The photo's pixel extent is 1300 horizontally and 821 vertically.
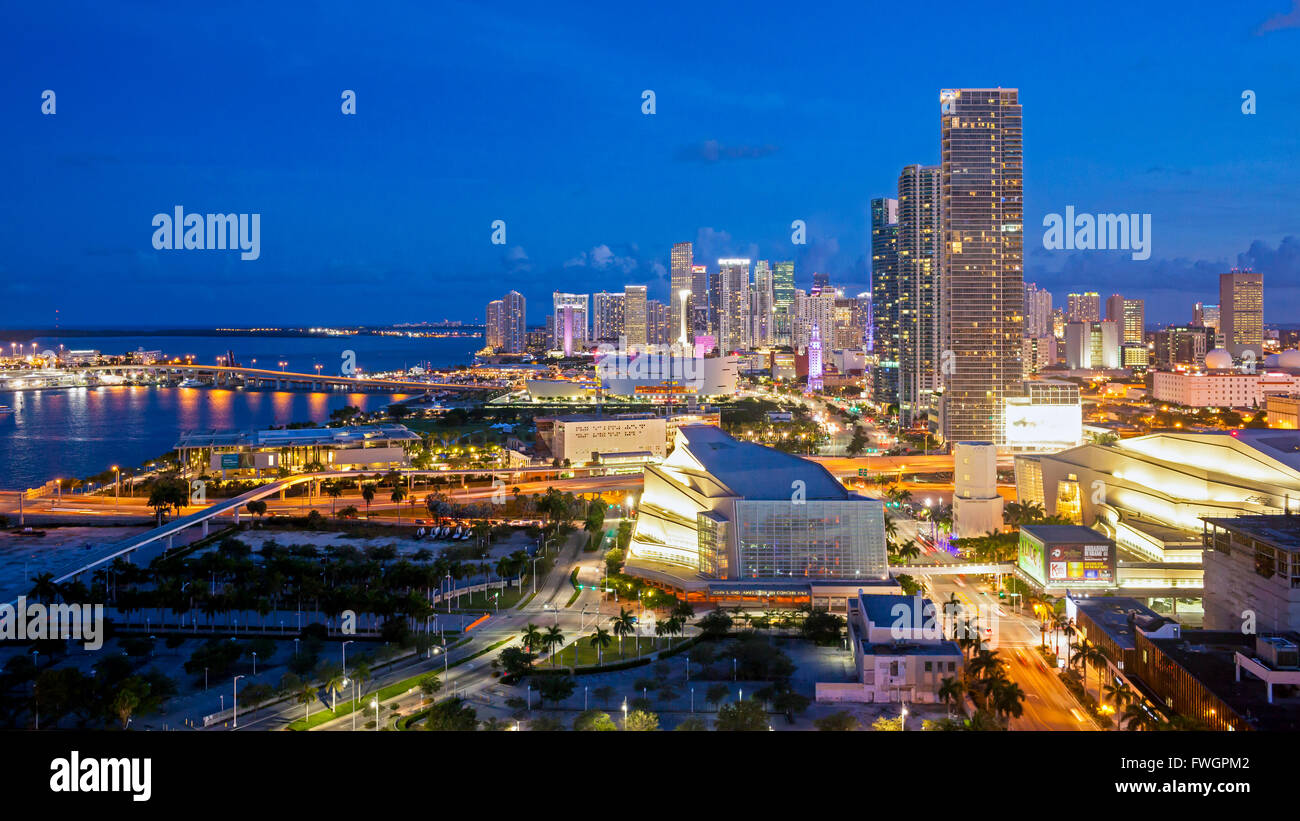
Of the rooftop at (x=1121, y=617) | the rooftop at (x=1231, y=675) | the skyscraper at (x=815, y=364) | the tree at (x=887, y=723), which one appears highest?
the skyscraper at (x=815, y=364)

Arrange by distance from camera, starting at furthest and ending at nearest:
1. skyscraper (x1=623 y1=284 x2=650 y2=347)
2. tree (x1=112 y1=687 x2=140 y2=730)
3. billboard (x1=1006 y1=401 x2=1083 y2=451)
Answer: skyscraper (x1=623 y1=284 x2=650 y2=347)
billboard (x1=1006 y1=401 x2=1083 y2=451)
tree (x1=112 y1=687 x2=140 y2=730)

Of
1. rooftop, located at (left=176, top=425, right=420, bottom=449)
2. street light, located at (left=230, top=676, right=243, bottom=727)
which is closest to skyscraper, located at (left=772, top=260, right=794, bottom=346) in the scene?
rooftop, located at (left=176, top=425, right=420, bottom=449)

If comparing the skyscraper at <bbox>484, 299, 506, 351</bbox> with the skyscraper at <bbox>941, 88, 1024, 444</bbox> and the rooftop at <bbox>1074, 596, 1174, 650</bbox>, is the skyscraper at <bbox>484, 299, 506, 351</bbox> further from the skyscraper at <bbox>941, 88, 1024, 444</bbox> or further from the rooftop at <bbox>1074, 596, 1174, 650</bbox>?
the rooftop at <bbox>1074, 596, 1174, 650</bbox>

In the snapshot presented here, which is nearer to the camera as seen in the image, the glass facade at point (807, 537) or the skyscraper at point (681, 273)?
the glass facade at point (807, 537)

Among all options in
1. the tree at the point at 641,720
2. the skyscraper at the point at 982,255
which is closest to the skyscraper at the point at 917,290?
the skyscraper at the point at 982,255

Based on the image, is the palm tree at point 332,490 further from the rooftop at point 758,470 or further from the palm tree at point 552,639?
the palm tree at point 552,639

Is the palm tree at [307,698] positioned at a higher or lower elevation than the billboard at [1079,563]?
lower
